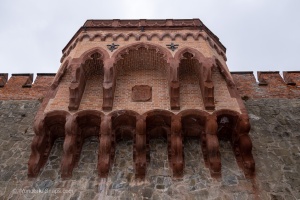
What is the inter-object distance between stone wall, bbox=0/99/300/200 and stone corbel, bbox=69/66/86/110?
3.28 ft

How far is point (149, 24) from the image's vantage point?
10234 mm

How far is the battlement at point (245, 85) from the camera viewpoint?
10109 millimetres

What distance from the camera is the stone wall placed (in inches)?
280

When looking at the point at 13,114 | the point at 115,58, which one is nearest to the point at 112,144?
the point at 115,58

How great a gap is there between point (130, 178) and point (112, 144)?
3.28 ft

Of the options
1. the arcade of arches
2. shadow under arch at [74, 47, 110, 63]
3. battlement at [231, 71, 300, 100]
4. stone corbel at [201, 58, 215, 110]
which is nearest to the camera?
the arcade of arches

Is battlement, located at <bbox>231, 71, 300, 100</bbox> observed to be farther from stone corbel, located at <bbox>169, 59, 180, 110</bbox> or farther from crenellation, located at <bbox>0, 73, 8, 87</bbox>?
crenellation, located at <bbox>0, 73, 8, 87</bbox>

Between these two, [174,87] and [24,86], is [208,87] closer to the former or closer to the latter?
[174,87]

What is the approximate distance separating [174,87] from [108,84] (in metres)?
1.69

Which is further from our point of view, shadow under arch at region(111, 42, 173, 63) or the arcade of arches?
shadow under arch at region(111, 42, 173, 63)

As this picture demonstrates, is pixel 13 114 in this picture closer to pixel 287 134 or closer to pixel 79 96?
pixel 79 96

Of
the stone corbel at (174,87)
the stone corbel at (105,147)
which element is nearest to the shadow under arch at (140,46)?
the stone corbel at (174,87)

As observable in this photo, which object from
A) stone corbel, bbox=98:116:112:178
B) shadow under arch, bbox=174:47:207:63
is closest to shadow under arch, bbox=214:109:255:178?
shadow under arch, bbox=174:47:207:63

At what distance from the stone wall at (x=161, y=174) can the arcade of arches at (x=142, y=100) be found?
0.20 m
